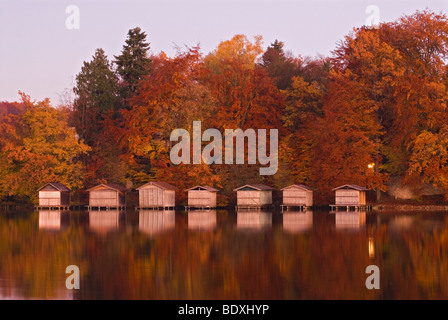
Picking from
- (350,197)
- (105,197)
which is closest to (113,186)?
(105,197)

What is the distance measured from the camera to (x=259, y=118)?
220 feet

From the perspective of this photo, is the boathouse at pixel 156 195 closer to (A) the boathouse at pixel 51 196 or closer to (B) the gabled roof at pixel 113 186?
(B) the gabled roof at pixel 113 186

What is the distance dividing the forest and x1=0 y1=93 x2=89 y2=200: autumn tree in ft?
0.40

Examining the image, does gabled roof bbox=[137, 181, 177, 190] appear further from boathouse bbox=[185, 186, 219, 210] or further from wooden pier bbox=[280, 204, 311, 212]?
wooden pier bbox=[280, 204, 311, 212]

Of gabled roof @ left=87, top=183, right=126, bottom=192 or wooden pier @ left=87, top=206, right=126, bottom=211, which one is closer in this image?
gabled roof @ left=87, top=183, right=126, bottom=192

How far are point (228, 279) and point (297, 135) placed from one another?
154ft

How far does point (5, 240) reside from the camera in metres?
32.0

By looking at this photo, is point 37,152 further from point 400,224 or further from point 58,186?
point 400,224

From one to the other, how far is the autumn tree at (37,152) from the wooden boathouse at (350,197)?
26104 millimetres

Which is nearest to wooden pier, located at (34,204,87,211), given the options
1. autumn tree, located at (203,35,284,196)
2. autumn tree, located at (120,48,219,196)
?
autumn tree, located at (120,48,219,196)

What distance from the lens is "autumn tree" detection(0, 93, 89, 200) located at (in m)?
65.2

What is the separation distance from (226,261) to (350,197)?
121ft
